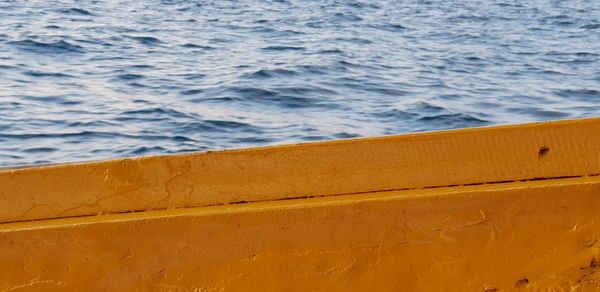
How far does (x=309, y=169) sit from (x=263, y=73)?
8.66 metres

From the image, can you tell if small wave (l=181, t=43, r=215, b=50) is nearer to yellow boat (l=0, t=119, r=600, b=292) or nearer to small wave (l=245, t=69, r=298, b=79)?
small wave (l=245, t=69, r=298, b=79)

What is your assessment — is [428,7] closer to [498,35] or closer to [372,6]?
[372,6]

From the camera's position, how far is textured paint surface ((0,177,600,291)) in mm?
2305

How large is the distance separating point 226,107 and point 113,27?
18.5 feet

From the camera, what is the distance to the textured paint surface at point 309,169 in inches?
92.4

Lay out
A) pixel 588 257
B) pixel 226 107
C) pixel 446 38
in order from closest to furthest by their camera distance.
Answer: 1. pixel 588 257
2. pixel 226 107
3. pixel 446 38

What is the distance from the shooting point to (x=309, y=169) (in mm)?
2363

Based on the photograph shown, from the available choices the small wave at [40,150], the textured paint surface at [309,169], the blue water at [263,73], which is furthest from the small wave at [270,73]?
the textured paint surface at [309,169]

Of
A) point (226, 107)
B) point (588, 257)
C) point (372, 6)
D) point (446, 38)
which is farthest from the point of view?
point (372, 6)

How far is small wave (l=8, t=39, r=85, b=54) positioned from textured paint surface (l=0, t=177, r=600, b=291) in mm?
9957

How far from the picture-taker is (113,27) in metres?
14.4

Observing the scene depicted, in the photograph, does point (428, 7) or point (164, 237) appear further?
point (428, 7)

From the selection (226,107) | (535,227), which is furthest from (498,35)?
(535,227)

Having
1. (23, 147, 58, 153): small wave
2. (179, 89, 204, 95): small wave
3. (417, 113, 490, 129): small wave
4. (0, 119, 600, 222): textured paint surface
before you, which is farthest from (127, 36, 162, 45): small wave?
(0, 119, 600, 222): textured paint surface
